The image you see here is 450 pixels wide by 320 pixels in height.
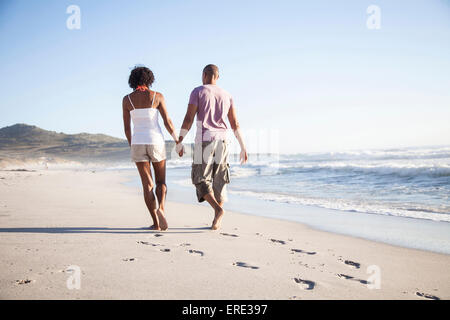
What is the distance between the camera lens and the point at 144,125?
3250mm

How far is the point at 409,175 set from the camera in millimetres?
10195

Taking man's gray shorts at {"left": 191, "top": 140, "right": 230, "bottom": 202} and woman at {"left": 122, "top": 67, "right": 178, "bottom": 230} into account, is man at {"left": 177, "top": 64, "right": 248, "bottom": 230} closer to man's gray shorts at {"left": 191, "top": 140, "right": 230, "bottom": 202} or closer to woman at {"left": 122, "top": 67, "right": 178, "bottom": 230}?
man's gray shorts at {"left": 191, "top": 140, "right": 230, "bottom": 202}

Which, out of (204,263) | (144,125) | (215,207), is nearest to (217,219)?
(215,207)

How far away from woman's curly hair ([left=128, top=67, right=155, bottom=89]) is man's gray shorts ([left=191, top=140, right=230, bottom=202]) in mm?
954

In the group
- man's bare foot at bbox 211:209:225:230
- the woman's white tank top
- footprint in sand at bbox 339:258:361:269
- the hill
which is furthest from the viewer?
the hill

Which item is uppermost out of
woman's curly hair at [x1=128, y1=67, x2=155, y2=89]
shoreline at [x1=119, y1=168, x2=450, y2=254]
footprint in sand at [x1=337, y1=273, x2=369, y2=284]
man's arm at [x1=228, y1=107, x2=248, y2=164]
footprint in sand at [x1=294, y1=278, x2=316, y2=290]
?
woman's curly hair at [x1=128, y1=67, x2=155, y2=89]

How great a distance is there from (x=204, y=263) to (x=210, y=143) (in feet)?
5.07

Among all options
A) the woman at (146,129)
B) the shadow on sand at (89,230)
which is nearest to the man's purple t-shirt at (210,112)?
the woman at (146,129)

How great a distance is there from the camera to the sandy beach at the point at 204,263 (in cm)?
173

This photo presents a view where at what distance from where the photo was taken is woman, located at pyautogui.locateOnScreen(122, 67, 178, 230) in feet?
10.6

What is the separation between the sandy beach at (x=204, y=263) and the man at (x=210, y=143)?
49 centimetres

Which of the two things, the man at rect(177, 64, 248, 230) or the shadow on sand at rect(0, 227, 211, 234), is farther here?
the man at rect(177, 64, 248, 230)

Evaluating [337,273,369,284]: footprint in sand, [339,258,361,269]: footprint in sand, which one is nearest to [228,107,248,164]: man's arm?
[339,258,361,269]: footprint in sand
